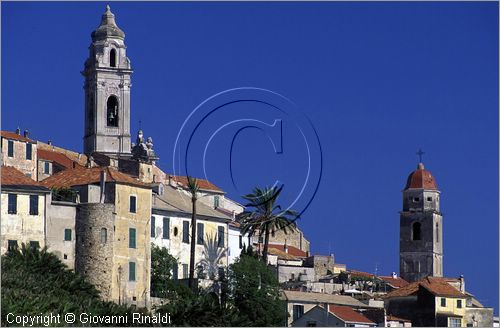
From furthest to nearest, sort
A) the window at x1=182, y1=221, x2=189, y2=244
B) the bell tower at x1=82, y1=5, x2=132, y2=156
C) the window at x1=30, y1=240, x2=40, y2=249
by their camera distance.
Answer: the bell tower at x1=82, y1=5, x2=132, y2=156 → the window at x1=182, y1=221, x2=189, y2=244 → the window at x1=30, y1=240, x2=40, y2=249

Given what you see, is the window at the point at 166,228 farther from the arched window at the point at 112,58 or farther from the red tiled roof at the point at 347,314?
the arched window at the point at 112,58

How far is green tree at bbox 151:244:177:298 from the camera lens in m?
93.2

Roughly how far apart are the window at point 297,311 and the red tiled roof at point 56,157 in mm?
18819

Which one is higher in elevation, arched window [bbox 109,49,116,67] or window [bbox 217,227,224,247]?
arched window [bbox 109,49,116,67]

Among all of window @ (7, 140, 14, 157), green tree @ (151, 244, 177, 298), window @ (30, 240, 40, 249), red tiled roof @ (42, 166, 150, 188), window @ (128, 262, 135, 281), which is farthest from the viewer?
window @ (7, 140, 14, 157)

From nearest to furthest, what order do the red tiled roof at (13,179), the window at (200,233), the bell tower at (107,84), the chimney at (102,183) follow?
the red tiled roof at (13,179), the chimney at (102,183), the window at (200,233), the bell tower at (107,84)

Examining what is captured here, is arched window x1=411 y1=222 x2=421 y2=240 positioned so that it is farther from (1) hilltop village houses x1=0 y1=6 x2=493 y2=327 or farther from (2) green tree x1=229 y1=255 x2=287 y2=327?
(2) green tree x1=229 y1=255 x2=287 y2=327

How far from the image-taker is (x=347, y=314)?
10381 cm

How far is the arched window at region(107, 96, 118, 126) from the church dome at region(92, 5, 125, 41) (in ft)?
14.7

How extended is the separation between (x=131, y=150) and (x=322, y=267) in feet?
52.7

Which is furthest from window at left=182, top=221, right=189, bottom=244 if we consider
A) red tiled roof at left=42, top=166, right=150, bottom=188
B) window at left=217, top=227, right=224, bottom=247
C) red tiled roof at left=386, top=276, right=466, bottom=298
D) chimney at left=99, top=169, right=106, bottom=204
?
red tiled roof at left=386, top=276, right=466, bottom=298

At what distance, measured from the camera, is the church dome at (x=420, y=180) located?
558ft

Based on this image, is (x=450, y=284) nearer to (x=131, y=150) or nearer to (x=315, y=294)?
(x=315, y=294)

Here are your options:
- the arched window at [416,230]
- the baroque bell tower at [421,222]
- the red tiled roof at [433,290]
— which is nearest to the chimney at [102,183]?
the red tiled roof at [433,290]
